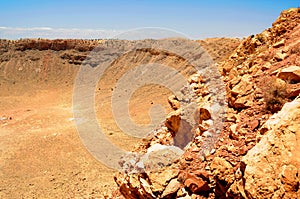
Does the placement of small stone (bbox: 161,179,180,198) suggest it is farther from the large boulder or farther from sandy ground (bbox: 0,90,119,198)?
sandy ground (bbox: 0,90,119,198)

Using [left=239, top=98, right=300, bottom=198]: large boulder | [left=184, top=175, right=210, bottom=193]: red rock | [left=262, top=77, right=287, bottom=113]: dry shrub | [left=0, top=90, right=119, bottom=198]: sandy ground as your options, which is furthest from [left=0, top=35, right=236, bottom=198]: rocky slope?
[left=239, top=98, right=300, bottom=198]: large boulder

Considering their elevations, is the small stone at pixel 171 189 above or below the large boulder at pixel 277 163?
below

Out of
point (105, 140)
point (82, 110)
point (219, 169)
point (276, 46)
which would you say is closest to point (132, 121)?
point (105, 140)

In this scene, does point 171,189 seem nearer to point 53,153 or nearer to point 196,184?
point 196,184

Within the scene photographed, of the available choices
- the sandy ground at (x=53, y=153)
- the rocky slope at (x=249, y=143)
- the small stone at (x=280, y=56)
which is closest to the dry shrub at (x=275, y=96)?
the rocky slope at (x=249, y=143)

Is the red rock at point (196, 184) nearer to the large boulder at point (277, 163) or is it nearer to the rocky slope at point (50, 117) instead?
the large boulder at point (277, 163)

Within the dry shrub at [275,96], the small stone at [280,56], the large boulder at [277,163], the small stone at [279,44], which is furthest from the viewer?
the small stone at [279,44]

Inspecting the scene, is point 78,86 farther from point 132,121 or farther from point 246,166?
point 246,166

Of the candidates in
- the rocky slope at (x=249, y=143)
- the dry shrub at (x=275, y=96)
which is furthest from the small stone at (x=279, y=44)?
the dry shrub at (x=275, y=96)

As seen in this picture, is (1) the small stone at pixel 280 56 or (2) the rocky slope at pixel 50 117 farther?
(2) the rocky slope at pixel 50 117

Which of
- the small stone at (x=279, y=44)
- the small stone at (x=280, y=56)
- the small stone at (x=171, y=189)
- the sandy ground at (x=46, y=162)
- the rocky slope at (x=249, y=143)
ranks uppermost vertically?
the small stone at (x=279, y=44)

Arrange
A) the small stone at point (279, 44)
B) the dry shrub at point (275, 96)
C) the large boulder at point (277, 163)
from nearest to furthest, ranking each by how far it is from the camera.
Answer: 1. the large boulder at point (277, 163)
2. the dry shrub at point (275, 96)
3. the small stone at point (279, 44)
